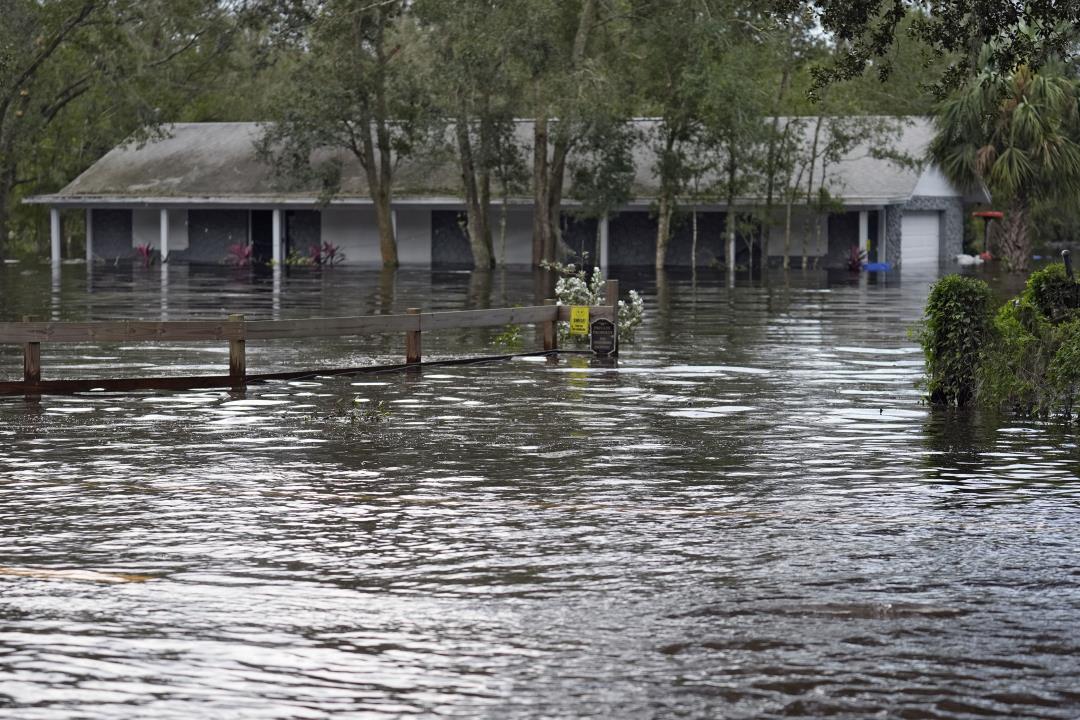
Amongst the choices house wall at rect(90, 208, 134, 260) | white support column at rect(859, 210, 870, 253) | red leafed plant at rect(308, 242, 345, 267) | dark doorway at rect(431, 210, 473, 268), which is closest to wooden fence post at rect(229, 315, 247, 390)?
white support column at rect(859, 210, 870, 253)

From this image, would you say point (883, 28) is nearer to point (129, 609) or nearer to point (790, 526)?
point (790, 526)

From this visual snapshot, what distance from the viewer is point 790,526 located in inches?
437

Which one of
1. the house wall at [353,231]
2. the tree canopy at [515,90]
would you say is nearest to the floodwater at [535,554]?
the tree canopy at [515,90]

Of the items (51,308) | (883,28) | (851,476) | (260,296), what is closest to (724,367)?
(883,28)

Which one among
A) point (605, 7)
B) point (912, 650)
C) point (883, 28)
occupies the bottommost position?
point (912, 650)

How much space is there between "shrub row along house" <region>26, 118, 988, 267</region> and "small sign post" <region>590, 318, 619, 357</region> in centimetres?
4043

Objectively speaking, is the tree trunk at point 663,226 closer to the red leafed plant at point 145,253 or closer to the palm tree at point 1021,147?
the palm tree at point 1021,147

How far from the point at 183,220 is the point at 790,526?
221 ft

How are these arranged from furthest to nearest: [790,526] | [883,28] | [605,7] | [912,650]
Result: [605,7], [883,28], [790,526], [912,650]

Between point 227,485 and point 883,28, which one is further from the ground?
point 883,28

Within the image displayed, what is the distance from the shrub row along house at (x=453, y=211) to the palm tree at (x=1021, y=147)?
3253 millimetres

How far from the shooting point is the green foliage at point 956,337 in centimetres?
1808

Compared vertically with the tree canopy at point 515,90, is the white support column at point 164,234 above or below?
below

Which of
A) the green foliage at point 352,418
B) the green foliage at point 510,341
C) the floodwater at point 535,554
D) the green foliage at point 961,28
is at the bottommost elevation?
the floodwater at point 535,554
